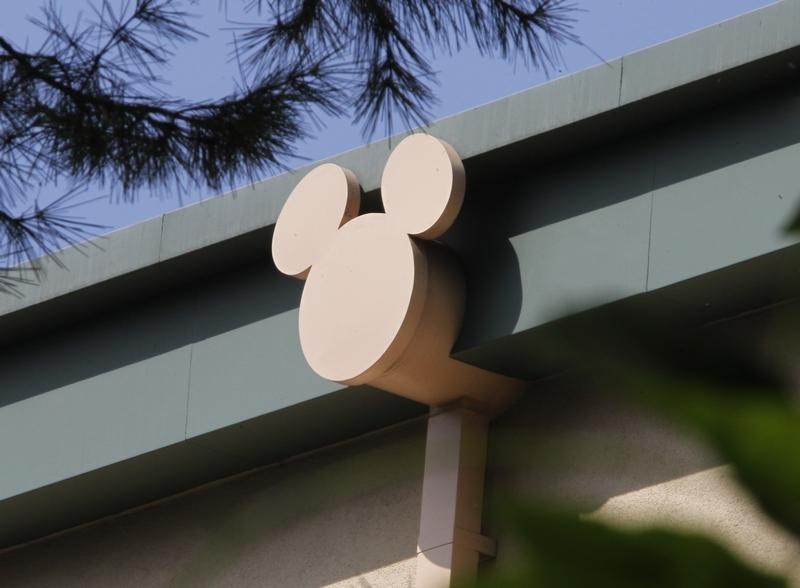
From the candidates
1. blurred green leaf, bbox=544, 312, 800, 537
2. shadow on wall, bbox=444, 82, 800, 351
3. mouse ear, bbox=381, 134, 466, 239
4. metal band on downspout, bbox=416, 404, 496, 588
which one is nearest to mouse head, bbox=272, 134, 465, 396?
mouse ear, bbox=381, 134, 466, 239

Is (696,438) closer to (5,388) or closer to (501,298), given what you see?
(501,298)

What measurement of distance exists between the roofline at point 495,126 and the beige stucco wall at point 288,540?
1224 mm

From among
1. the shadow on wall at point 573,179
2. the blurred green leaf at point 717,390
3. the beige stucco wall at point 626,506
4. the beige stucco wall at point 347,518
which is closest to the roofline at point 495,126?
the shadow on wall at point 573,179

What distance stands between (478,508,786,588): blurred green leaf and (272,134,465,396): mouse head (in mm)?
5376

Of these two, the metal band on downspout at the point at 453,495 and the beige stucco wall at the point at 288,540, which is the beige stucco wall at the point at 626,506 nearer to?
the beige stucco wall at the point at 288,540

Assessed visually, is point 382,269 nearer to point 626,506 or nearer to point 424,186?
point 424,186

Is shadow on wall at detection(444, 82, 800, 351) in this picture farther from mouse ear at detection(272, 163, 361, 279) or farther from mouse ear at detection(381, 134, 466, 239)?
mouse ear at detection(272, 163, 361, 279)

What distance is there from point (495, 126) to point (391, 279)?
0.77m

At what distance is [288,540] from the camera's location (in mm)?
6953

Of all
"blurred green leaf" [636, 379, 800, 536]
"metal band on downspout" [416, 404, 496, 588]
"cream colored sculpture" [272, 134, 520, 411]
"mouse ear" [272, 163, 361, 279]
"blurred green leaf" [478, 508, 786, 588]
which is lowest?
"blurred green leaf" [478, 508, 786, 588]

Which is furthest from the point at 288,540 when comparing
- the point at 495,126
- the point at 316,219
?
the point at 495,126

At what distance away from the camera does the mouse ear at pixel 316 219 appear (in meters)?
6.32

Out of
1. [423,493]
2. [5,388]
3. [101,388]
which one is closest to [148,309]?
[101,388]

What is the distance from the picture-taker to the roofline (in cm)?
539
